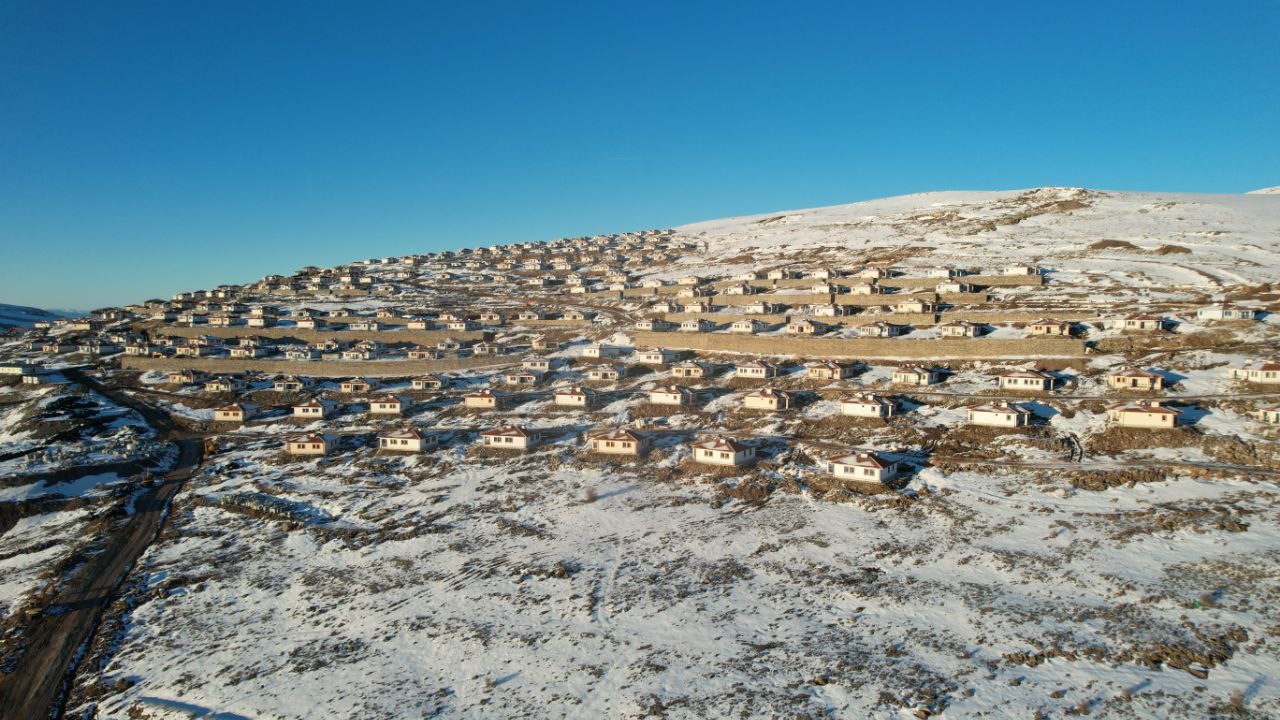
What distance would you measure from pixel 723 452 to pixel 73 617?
36.6 metres

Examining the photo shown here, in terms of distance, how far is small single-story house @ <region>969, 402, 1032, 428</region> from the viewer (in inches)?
1805

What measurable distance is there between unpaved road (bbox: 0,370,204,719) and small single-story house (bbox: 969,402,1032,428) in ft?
170

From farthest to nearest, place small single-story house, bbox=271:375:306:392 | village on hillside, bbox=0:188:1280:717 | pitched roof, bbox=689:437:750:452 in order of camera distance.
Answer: small single-story house, bbox=271:375:306:392
pitched roof, bbox=689:437:750:452
village on hillside, bbox=0:188:1280:717

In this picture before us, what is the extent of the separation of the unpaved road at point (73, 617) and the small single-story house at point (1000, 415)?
2042 inches

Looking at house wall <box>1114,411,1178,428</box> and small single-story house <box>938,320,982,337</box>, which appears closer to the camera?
house wall <box>1114,411,1178,428</box>

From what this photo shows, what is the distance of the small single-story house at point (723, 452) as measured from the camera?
149 feet

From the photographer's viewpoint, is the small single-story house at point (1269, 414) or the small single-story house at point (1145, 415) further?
the small single-story house at point (1145, 415)

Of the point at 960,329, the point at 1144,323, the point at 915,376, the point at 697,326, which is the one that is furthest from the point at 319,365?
the point at 1144,323

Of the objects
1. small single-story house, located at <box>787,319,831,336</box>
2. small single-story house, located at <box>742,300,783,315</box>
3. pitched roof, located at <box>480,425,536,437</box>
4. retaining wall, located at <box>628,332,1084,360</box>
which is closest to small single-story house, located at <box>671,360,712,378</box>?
retaining wall, located at <box>628,332,1084,360</box>

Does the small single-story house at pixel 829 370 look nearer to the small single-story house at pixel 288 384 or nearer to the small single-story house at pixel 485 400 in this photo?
the small single-story house at pixel 485 400

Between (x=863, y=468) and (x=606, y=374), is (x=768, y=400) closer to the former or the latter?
(x=863, y=468)

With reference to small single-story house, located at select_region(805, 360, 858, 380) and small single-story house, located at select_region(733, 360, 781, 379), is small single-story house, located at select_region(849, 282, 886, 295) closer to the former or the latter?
small single-story house, located at select_region(805, 360, 858, 380)

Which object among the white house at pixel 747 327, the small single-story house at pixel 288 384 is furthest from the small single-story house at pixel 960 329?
the small single-story house at pixel 288 384

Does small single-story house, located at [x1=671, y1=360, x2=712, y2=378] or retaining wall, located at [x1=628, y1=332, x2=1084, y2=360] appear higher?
retaining wall, located at [x1=628, y1=332, x2=1084, y2=360]
